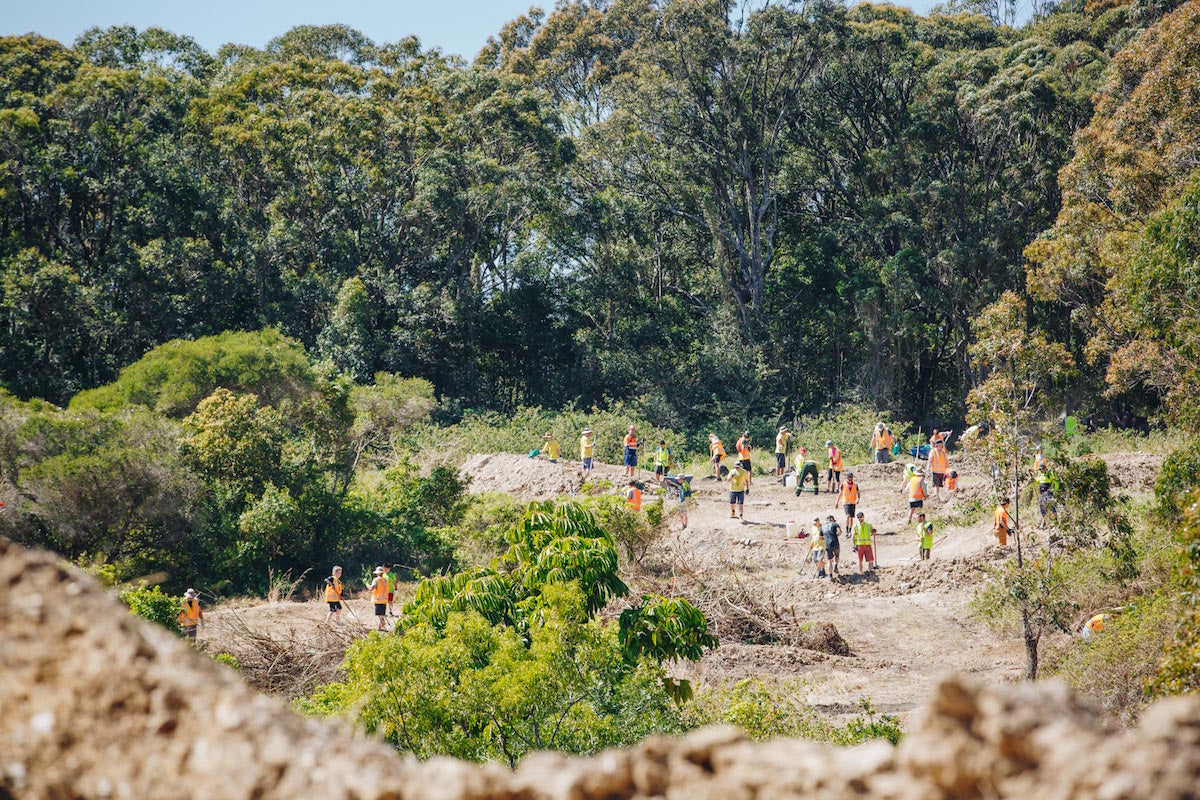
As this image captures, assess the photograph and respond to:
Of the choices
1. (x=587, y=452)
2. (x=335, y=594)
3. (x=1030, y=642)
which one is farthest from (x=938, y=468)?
(x=335, y=594)

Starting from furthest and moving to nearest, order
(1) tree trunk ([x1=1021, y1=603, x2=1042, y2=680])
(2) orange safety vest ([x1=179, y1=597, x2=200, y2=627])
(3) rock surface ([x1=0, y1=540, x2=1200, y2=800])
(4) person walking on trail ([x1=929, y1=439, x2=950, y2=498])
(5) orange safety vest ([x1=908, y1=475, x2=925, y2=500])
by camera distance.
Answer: (4) person walking on trail ([x1=929, y1=439, x2=950, y2=498]) → (5) orange safety vest ([x1=908, y1=475, x2=925, y2=500]) → (2) orange safety vest ([x1=179, y1=597, x2=200, y2=627]) → (1) tree trunk ([x1=1021, y1=603, x2=1042, y2=680]) → (3) rock surface ([x1=0, y1=540, x2=1200, y2=800])

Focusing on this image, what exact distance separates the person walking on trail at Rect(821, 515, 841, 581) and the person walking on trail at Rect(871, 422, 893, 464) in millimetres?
8517

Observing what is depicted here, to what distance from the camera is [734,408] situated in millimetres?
39469

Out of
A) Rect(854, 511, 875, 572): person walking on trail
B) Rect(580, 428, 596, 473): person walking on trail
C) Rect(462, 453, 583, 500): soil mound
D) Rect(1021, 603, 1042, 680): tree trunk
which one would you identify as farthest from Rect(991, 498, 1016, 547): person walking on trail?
Rect(462, 453, 583, 500): soil mound

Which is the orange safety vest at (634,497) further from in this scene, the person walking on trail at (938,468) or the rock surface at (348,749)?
the rock surface at (348,749)

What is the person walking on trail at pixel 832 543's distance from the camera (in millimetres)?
19203

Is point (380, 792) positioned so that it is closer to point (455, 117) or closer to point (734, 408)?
point (734, 408)

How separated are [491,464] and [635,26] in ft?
91.4

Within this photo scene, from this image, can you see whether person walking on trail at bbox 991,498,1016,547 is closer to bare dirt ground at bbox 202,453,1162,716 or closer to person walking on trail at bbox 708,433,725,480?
bare dirt ground at bbox 202,453,1162,716

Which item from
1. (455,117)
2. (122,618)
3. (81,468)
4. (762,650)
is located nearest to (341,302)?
(455,117)

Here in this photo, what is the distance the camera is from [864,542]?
781 inches

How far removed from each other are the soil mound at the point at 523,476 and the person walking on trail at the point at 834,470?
5.76 metres

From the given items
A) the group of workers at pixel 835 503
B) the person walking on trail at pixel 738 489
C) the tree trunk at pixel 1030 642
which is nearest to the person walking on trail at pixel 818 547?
the group of workers at pixel 835 503

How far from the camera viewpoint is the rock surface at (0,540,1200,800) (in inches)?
96.8
